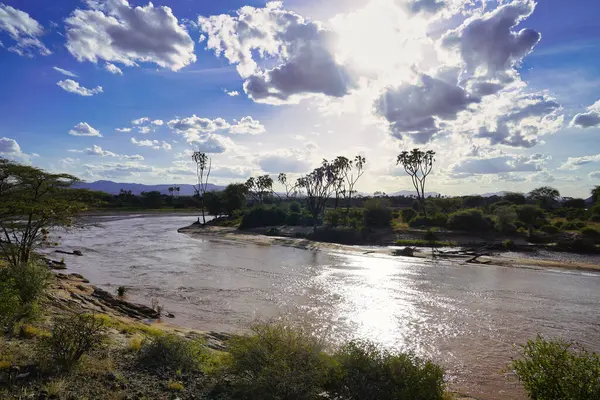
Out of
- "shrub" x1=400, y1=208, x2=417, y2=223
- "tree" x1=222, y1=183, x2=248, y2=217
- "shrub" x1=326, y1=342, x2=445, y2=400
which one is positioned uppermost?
"tree" x1=222, y1=183, x2=248, y2=217

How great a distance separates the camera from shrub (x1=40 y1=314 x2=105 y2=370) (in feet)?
21.2

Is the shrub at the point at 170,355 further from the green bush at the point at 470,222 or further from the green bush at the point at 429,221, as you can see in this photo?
the green bush at the point at 429,221

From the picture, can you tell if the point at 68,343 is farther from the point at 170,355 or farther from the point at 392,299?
the point at 392,299

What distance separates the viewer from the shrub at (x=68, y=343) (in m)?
6.46

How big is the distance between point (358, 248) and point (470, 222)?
50.1ft

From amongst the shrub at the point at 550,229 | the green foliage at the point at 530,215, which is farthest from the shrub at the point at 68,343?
the green foliage at the point at 530,215

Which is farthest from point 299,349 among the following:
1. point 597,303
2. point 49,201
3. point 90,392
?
point 597,303

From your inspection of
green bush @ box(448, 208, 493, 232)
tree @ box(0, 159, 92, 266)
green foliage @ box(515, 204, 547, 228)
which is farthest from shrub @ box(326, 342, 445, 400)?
green foliage @ box(515, 204, 547, 228)

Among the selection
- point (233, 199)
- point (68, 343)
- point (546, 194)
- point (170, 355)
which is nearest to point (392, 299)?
point (170, 355)

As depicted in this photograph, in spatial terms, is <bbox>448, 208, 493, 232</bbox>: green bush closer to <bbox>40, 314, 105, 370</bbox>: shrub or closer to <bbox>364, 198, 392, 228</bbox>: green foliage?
<bbox>364, 198, 392, 228</bbox>: green foliage

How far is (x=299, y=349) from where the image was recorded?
23.1 feet

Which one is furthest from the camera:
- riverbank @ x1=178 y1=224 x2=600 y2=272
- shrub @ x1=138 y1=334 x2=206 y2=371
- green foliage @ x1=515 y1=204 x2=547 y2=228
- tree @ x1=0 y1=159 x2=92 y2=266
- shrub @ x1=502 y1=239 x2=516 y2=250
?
green foliage @ x1=515 y1=204 x2=547 y2=228

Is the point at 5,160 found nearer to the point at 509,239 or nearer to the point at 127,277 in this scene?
the point at 127,277

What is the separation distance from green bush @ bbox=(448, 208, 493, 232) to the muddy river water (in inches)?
634
